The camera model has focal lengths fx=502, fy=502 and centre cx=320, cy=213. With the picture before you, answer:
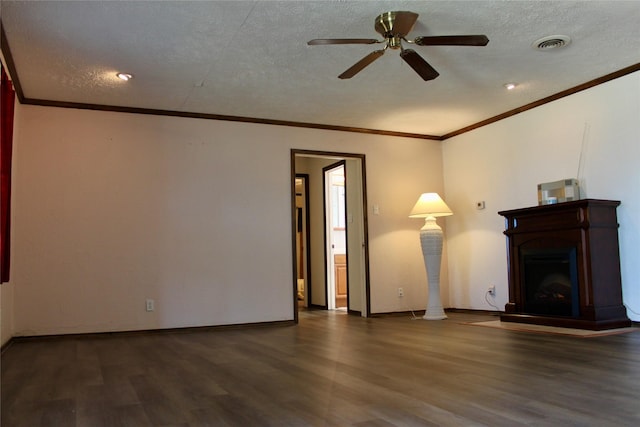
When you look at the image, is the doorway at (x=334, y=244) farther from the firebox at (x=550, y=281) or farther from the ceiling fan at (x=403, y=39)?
the ceiling fan at (x=403, y=39)

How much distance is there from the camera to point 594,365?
293 cm

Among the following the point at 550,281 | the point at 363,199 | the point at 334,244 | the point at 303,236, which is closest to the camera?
the point at 550,281

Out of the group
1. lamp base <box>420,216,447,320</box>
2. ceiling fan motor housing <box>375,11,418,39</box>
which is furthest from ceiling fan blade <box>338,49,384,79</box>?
lamp base <box>420,216,447,320</box>

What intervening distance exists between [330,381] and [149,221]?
3205 mm

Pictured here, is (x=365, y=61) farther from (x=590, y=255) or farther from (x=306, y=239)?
(x=306, y=239)

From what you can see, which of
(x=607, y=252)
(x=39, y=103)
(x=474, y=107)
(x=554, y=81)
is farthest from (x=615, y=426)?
(x=39, y=103)

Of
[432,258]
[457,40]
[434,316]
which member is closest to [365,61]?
[457,40]

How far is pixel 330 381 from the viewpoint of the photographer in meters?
2.71

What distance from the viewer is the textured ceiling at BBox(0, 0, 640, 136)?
335 cm

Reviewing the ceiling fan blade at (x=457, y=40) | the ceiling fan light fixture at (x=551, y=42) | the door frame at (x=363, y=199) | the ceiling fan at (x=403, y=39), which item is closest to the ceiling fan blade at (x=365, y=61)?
the ceiling fan at (x=403, y=39)

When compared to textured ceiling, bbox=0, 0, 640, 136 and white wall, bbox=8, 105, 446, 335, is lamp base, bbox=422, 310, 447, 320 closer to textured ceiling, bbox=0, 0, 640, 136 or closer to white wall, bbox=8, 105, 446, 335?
white wall, bbox=8, 105, 446, 335

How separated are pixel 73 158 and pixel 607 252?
5185 millimetres

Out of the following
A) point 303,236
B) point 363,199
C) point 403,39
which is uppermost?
point 403,39

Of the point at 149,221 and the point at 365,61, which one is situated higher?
the point at 365,61
